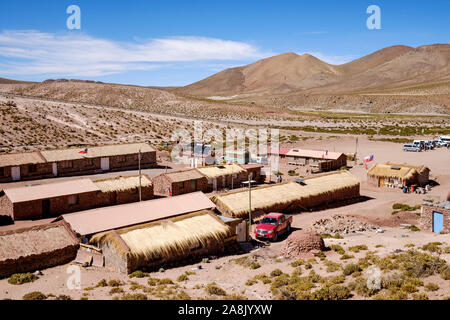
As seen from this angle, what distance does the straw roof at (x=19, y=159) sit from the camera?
41.5 metres

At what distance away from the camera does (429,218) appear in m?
26.8

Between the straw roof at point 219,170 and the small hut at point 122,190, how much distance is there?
20.6 ft

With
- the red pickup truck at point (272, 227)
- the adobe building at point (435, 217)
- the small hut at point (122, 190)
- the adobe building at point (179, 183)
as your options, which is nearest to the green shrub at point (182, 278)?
the red pickup truck at point (272, 227)

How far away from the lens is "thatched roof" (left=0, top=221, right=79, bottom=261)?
2014 cm

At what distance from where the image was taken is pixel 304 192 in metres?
34.1

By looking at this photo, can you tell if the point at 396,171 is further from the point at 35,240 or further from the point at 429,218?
the point at 35,240

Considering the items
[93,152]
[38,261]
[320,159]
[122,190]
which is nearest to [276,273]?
[38,261]

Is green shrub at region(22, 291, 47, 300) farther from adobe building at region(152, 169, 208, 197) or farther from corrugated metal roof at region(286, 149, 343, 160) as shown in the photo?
corrugated metal roof at region(286, 149, 343, 160)

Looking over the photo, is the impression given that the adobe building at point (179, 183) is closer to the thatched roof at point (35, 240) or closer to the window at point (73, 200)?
the window at point (73, 200)

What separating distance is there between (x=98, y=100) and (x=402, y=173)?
140m

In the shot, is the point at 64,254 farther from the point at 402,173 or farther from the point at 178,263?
the point at 402,173

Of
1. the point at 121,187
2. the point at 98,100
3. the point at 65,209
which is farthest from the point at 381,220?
the point at 98,100

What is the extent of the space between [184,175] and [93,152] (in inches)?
596

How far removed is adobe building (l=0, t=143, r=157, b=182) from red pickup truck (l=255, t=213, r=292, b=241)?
2687 centimetres
